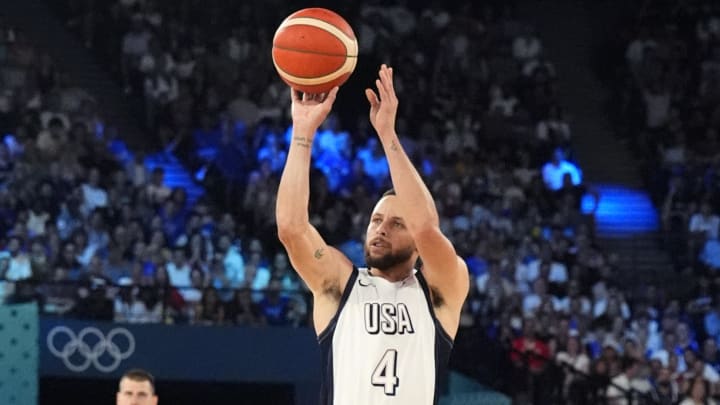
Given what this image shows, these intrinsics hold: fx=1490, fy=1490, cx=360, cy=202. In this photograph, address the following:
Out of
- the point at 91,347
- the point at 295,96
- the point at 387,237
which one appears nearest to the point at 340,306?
the point at 387,237

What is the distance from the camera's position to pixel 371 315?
20.3ft

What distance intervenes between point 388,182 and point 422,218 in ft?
40.6

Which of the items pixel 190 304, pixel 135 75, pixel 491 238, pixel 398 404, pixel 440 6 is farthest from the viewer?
pixel 440 6

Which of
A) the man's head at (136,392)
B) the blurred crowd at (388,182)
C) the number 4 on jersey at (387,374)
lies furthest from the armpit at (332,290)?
the blurred crowd at (388,182)

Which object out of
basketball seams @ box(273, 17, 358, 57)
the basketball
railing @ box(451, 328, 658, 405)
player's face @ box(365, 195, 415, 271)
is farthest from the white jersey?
railing @ box(451, 328, 658, 405)

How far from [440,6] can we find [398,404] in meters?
17.5

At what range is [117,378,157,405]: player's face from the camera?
7.82m

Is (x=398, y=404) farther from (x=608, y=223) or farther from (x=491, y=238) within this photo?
(x=608, y=223)

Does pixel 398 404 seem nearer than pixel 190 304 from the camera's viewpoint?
Yes

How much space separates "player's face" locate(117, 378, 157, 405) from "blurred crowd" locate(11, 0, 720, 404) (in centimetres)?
657

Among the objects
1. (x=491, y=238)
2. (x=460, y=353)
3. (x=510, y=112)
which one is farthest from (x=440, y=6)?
(x=460, y=353)

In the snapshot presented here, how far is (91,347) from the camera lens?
1481cm

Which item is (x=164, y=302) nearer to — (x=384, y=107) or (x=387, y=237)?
(x=387, y=237)

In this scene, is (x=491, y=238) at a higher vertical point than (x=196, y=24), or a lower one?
lower
